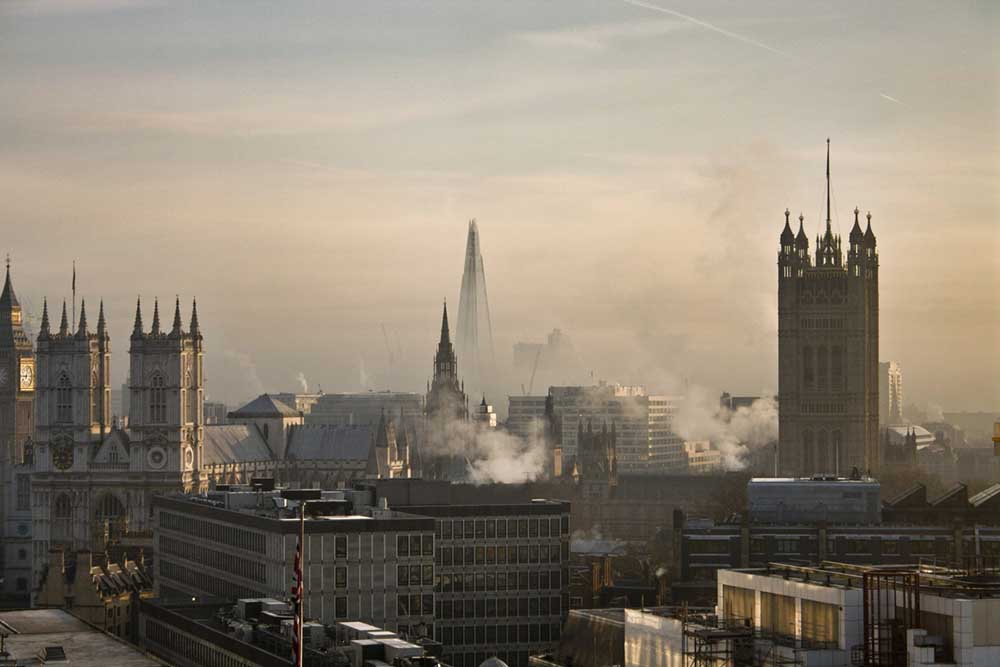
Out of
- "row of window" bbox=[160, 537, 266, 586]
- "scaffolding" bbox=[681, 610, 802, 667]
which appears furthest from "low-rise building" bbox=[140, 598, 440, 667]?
"scaffolding" bbox=[681, 610, 802, 667]

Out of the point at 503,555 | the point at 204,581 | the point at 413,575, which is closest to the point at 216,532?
the point at 204,581

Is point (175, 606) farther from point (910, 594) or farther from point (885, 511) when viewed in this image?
point (910, 594)

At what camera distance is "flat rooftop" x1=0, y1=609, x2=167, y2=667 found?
294 ft

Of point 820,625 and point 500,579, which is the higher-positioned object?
point 820,625

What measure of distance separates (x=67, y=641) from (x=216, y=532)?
135 feet

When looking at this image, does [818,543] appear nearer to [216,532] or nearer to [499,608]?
[499,608]

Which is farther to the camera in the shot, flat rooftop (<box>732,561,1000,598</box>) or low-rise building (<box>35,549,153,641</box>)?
low-rise building (<box>35,549,153,641</box>)

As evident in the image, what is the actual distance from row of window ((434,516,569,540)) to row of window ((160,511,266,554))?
39.5 feet

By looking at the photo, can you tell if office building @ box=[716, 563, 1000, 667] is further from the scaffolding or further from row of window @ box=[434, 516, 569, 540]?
row of window @ box=[434, 516, 569, 540]

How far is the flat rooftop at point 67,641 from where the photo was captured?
3533 inches

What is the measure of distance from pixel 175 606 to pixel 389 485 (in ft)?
160

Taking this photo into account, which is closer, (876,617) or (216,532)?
(876,617)

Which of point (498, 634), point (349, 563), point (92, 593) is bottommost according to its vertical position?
point (498, 634)

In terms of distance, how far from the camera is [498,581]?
13650cm
